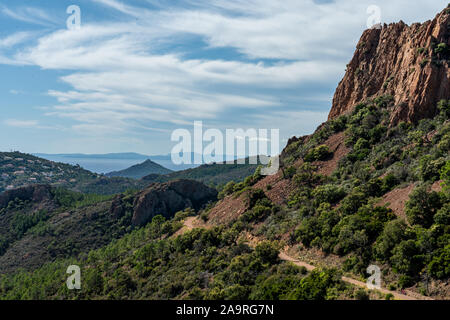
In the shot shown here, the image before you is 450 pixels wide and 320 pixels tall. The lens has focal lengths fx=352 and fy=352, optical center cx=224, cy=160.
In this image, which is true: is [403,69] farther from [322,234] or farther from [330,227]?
[322,234]

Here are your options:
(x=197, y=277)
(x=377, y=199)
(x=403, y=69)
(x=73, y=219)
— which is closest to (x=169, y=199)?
(x=73, y=219)

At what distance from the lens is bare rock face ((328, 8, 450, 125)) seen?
4281 centimetres

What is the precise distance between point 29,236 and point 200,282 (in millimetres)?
74804

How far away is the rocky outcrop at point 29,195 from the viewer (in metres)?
115

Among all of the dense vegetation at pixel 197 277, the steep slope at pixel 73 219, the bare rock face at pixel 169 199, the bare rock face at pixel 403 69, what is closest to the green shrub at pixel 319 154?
the bare rock face at pixel 403 69

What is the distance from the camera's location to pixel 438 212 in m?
A: 25.8

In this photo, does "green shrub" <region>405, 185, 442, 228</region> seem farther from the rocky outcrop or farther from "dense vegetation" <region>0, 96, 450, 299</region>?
the rocky outcrop

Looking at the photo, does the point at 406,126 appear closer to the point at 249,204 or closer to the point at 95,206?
the point at 249,204

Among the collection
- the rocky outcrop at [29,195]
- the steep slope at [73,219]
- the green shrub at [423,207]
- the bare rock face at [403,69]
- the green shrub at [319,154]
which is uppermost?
the bare rock face at [403,69]

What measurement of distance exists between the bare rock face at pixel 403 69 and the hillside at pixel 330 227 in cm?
26

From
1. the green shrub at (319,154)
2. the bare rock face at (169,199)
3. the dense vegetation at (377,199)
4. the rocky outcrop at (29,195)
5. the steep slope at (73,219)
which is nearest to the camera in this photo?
the dense vegetation at (377,199)

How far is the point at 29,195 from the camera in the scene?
120188 mm

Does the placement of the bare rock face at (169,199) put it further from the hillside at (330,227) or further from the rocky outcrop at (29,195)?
the rocky outcrop at (29,195)

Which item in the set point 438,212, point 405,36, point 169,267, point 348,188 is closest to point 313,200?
point 348,188
